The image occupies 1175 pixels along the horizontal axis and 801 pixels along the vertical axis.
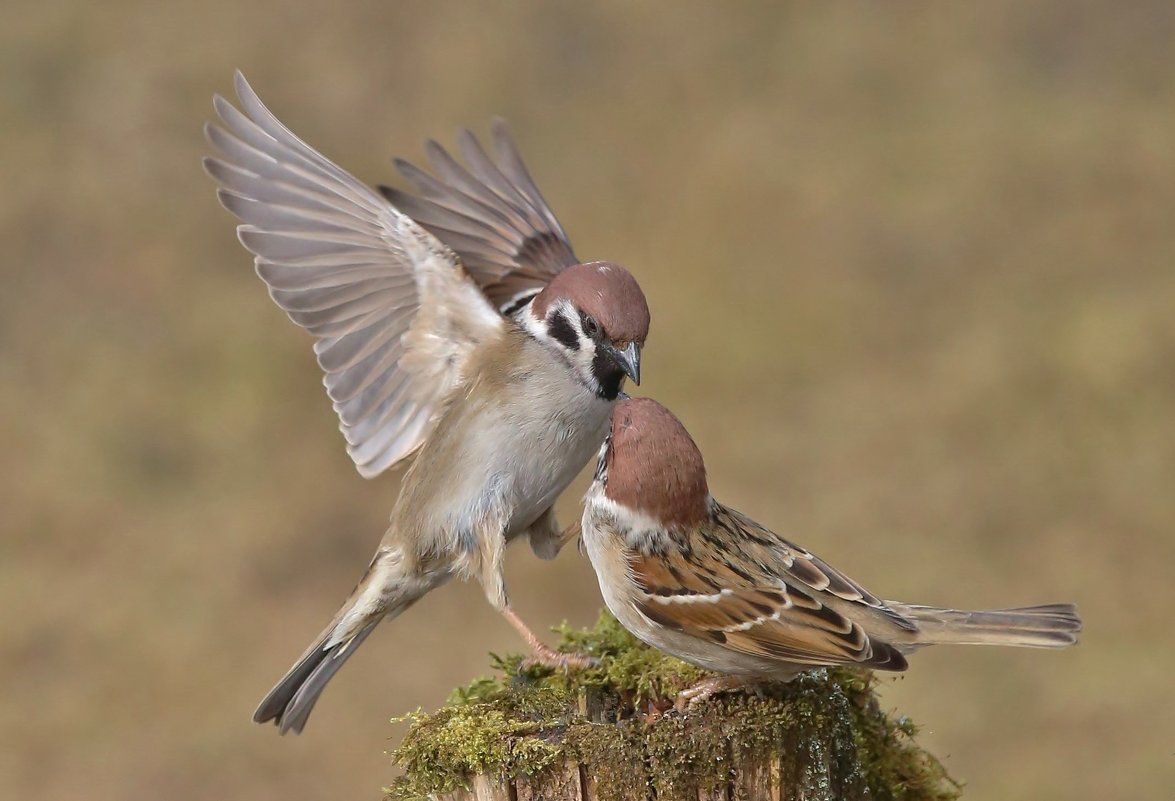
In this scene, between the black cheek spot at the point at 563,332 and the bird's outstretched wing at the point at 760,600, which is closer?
the bird's outstretched wing at the point at 760,600

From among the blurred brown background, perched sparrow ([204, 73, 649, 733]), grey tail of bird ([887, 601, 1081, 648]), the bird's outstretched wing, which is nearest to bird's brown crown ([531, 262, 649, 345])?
perched sparrow ([204, 73, 649, 733])

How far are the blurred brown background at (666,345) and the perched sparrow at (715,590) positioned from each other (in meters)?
3.86

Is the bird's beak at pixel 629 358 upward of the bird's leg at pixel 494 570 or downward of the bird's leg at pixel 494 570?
upward

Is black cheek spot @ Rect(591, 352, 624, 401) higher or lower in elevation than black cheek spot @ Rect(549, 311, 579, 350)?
lower

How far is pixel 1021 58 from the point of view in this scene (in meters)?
12.4

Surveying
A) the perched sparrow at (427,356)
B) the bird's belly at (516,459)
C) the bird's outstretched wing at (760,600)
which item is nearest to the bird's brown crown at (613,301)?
the perched sparrow at (427,356)

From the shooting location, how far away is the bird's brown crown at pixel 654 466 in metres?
4.00

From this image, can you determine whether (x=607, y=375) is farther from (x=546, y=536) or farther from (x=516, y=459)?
(x=546, y=536)

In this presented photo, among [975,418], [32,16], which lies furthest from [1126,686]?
[32,16]

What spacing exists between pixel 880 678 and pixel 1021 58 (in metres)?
9.27

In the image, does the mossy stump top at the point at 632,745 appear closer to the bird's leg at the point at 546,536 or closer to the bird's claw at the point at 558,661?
the bird's claw at the point at 558,661

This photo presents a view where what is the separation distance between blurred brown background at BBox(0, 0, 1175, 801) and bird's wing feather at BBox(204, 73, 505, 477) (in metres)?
3.21

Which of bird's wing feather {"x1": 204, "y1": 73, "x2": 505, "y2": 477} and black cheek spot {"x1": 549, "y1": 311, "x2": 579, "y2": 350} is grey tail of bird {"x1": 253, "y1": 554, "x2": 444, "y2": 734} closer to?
bird's wing feather {"x1": 204, "y1": 73, "x2": 505, "y2": 477}

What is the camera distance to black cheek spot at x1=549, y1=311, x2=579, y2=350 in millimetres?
4892
